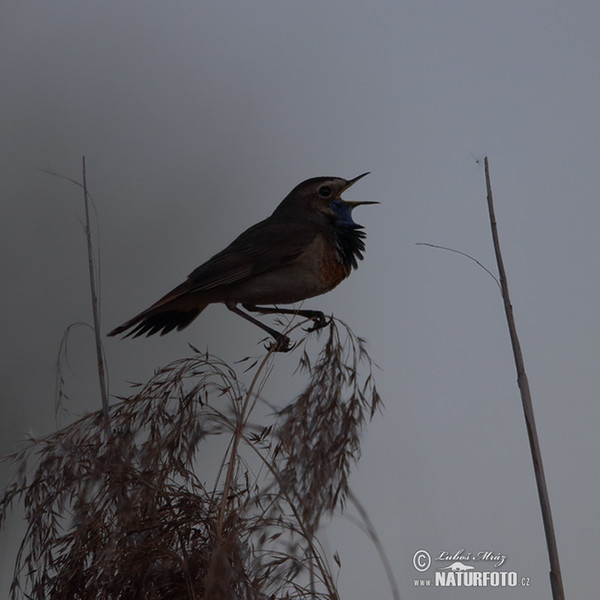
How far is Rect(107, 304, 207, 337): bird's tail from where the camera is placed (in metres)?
2.24

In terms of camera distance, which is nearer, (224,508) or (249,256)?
(224,508)

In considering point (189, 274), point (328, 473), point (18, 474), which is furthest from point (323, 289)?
point (18, 474)

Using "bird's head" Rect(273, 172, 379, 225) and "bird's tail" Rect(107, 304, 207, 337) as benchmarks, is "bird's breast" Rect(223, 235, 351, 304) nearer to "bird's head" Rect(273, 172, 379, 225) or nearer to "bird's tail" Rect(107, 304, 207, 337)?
"bird's tail" Rect(107, 304, 207, 337)

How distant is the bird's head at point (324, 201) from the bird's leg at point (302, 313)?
1.01ft

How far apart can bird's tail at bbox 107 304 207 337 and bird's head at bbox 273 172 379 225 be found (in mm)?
468

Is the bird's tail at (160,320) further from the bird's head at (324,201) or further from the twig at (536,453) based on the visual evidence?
the twig at (536,453)

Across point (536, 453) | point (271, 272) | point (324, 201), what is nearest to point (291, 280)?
point (271, 272)

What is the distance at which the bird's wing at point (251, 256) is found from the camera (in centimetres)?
237

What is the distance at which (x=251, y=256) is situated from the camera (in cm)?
247

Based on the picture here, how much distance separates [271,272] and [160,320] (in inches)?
13.4

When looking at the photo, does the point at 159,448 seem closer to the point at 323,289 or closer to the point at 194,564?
the point at 194,564

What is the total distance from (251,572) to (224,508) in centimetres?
14

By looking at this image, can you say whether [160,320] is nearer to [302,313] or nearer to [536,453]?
[302,313]

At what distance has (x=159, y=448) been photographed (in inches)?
72.2
